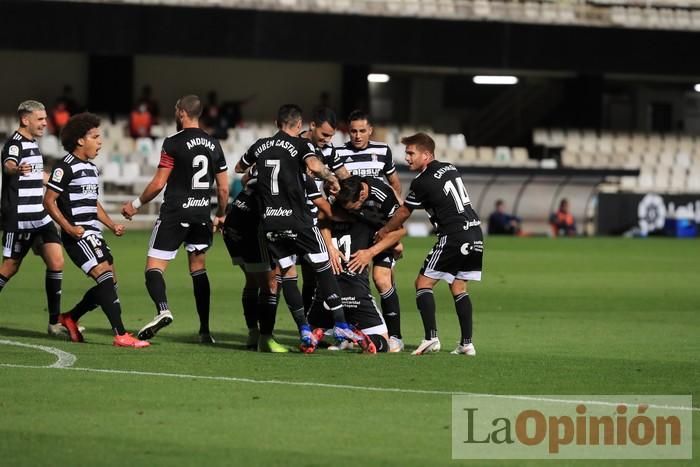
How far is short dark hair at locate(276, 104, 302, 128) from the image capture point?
40.7ft

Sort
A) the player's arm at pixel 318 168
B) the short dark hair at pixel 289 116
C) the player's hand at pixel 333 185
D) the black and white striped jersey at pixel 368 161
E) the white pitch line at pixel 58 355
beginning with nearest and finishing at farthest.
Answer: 1. the white pitch line at pixel 58 355
2. the player's arm at pixel 318 168
3. the short dark hair at pixel 289 116
4. the player's hand at pixel 333 185
5. the black and white striped jersey at pixel 368 161

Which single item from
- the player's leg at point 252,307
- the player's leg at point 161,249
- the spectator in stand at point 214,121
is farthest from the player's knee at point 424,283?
the spectator in stand at point 214,121

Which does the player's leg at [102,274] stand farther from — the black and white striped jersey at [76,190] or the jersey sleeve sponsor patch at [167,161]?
the jersey sleeve sponsor patch at [167,161]

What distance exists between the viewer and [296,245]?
1240cm

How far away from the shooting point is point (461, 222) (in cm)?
1249

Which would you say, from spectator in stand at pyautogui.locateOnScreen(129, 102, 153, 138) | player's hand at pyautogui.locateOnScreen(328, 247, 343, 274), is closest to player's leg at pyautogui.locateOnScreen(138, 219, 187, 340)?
player's hand at pyautogui.locateOnScreen(328, 247, 343, 274)

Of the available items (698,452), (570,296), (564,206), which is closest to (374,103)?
(564,206)

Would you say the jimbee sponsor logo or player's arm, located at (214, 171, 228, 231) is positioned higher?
player's arm, located at (214, 171, 228, 231)

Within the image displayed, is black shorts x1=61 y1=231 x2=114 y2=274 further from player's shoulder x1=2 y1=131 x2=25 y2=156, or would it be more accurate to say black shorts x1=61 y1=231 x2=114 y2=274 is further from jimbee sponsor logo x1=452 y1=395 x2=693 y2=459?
jimbee sponsor logo x1=452 y1=395 x2=693 y2=459

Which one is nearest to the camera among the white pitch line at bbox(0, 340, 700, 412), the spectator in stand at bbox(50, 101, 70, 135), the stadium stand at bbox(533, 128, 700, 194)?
the white pitch line at bbox(0, 340, 700, 412)

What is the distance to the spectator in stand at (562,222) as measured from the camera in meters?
38.5

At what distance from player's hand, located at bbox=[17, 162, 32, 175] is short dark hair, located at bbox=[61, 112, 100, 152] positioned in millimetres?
533

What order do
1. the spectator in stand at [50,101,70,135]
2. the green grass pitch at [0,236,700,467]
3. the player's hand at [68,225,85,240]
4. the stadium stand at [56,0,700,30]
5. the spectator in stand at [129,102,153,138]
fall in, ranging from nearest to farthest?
the green grass pitch at [0,236,700,467]
the player's hand at [68,225,85,240]
the spectator in stand at [50,101,70,135]
the spectator in stand at [129,102,153,138]
the stadium stand at [56,0,700,30]

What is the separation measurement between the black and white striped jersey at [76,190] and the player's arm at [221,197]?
1.06m
